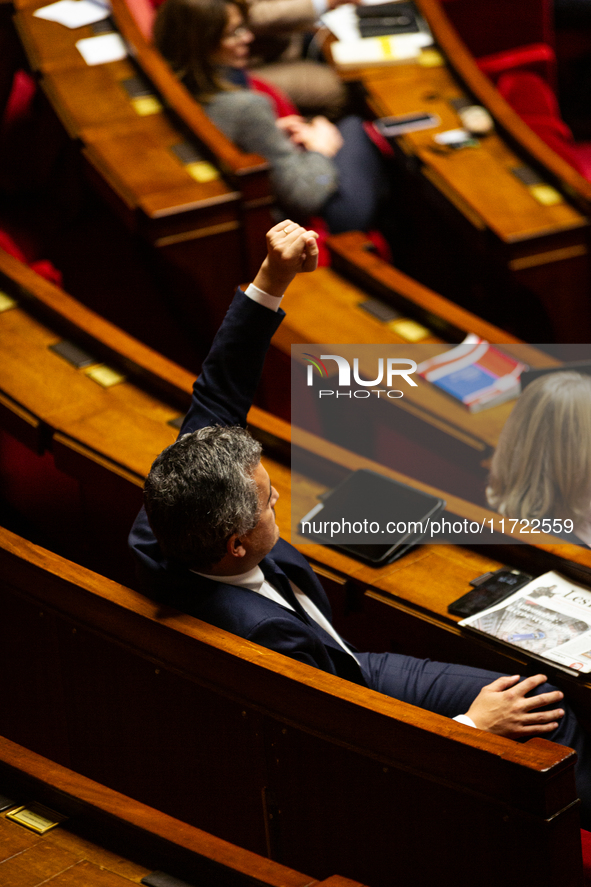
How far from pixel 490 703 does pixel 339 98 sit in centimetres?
233

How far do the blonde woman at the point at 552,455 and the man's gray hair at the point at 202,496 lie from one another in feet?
1.62

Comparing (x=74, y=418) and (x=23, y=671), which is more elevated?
(x=74, y=418)

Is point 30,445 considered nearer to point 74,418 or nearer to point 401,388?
point 74,418

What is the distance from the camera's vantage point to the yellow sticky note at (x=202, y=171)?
2301mm

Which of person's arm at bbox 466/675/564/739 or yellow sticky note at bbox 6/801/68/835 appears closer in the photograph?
yellow sticky note at bbox 6/801/68/835

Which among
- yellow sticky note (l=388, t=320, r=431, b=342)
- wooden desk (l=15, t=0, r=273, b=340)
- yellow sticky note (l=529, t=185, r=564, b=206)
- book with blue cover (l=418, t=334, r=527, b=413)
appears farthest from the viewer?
yellow sticky note (l=529, t=185, r=564, b=206)

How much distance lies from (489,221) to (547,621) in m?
1.39

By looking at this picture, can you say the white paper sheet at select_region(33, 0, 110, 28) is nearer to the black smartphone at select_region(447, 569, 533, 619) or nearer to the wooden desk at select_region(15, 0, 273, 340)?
the wooden desk at select_region(15, 0, 273, 340)

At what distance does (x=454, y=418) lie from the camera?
5.84 feet

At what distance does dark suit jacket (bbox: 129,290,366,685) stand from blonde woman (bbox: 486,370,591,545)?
1.20ft

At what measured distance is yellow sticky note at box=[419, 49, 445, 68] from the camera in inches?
115

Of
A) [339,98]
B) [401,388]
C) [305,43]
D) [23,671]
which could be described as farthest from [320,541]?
[305,43]

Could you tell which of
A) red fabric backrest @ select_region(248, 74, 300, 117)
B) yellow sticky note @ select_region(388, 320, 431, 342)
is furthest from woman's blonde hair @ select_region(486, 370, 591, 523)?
red fabric backrest @ select_region(248, 74, 300, 117)

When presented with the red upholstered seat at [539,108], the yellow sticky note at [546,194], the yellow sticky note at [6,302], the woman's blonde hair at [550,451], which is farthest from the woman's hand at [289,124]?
the woman's blonde hair at [550,451]
